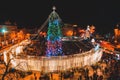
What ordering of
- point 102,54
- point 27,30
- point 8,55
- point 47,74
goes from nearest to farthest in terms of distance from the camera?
1. point 47,74
2. point 8,55
3. point 102,54
4. point 27,30

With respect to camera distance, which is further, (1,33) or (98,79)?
(1,33)

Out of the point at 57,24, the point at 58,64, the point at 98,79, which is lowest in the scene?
the point at 98,79

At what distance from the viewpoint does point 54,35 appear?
92.5ft

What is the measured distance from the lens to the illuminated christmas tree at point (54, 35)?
91.8 feet

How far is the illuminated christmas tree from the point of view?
2797cm

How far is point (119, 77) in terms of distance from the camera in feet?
83.6

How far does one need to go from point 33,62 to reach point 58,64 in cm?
287

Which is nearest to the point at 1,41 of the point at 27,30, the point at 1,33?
the point at 1,33

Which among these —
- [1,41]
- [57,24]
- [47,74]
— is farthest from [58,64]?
[1,41]

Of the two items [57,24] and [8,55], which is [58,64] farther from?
[8,55]

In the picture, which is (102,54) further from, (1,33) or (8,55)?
(1,33)

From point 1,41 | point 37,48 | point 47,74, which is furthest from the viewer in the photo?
point 1,41

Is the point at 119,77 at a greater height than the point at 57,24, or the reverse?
the point at 57,24

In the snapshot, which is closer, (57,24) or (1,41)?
(57,24)
